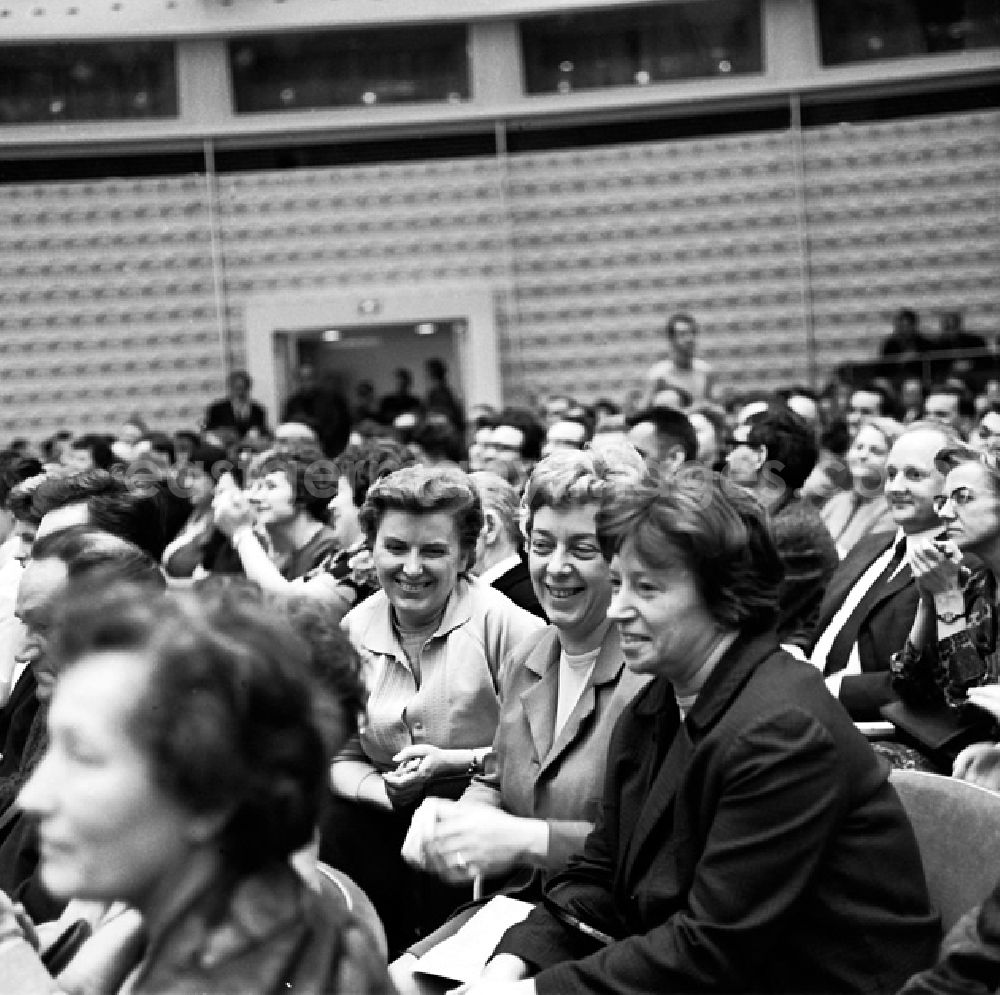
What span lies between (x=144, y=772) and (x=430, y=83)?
15829 mm

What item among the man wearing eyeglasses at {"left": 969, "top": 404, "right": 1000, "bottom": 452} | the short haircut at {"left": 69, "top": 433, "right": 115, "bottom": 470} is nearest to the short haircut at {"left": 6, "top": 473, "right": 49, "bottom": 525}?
the man wearing eyeglasses at {"left": 969, "top": 404, "right": 1000, "bottom": 452}

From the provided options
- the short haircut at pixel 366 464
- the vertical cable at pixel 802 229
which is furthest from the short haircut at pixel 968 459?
the vertical cable at pixel 802 229

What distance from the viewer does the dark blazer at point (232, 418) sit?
1538cm

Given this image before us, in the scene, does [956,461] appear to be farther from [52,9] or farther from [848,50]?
[52,9]

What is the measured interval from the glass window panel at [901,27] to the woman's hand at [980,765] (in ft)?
44.5

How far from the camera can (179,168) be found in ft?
55.7

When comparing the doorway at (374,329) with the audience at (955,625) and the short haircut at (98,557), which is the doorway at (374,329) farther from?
the short haircut at (98,557)

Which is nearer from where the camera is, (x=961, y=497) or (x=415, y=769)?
(x=415, y=769)

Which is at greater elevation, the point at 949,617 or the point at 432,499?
the point at 432,499

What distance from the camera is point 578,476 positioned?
367 centimetres

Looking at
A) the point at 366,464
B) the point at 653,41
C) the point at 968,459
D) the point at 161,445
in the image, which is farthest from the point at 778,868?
the point at 653,41

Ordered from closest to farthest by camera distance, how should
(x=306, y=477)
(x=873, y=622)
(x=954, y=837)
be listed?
(x=954, y=837), (x=873, y=622), (x=306, y=477)

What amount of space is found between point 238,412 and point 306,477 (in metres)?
9.00

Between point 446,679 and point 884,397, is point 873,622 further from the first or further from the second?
point 884,397
